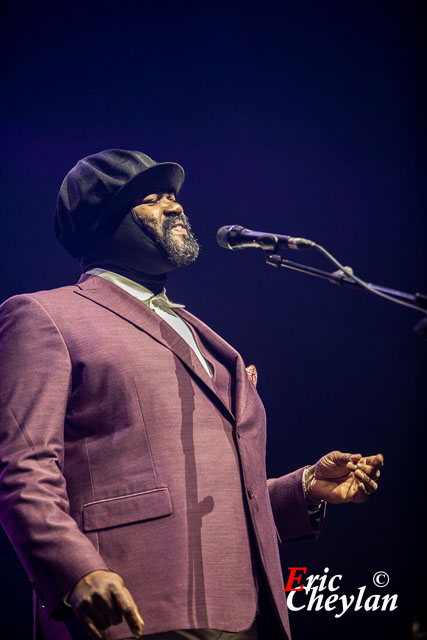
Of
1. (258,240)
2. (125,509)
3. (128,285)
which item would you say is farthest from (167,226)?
(125,509)

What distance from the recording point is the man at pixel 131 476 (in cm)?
156

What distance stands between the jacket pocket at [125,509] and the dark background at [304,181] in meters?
1.88

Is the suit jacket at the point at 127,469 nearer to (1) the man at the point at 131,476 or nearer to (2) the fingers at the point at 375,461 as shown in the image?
(1) the man at the point at 131,476

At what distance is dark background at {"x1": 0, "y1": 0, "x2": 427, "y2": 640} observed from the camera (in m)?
3.52

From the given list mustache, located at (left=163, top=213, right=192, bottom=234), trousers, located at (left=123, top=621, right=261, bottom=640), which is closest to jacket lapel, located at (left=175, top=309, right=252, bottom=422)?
mustache, located at (left=163, top=213, right=192, bottom=234)

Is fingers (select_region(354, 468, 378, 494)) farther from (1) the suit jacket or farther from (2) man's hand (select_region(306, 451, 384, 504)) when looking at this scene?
(1) the suit jacket

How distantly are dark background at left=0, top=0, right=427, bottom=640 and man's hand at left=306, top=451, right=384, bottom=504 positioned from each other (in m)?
1.27

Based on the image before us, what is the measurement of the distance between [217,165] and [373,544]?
232 cm

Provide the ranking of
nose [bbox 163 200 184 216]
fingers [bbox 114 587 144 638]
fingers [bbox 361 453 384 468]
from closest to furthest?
1. fingers [bbox 114 587 144 638]
2. fingers [bbox 361 453 384 468]
3. nose [bbox 163 200 184 216]

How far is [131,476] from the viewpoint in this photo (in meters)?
1.74
